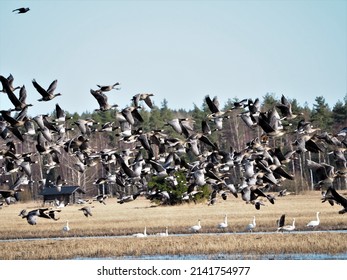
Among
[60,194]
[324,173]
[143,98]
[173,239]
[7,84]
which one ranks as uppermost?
[7,84]

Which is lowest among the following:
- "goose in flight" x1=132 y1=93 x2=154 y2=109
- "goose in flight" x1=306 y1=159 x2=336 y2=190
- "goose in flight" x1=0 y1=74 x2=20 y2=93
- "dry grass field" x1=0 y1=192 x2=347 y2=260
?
"dry grass field" x1=0 y1=192 x2=347 y2=260

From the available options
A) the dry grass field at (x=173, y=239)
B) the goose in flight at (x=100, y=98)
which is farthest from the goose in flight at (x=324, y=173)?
the goose in flight at (x=100, y=98)

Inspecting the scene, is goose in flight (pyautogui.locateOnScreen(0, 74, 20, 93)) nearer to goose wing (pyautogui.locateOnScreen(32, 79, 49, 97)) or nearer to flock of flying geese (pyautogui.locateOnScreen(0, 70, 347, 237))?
flock of flying geese (pyautogui.locateOnScreen(0, 70, 347, 237))

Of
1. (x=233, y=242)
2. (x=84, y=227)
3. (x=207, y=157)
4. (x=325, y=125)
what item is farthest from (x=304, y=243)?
(x=325, y=125)

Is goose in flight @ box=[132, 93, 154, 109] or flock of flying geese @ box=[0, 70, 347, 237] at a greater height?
goose in flight @ box=[132, 93, 154, 109]

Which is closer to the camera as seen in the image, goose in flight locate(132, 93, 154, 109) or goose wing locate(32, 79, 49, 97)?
goose wing locate(32, 79, 49, 97)

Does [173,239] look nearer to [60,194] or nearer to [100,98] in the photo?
[100,98]

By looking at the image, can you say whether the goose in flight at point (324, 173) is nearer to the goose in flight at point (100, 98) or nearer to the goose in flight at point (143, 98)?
the goose in flight at point (143, 98)

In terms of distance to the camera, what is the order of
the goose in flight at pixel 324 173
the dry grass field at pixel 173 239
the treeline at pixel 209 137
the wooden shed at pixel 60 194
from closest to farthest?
the goose in flight at pixel 324 173, the dry grass field at pixel 173 239, the wooden shed at pixel 60 194, the treeline at pixel 209 137

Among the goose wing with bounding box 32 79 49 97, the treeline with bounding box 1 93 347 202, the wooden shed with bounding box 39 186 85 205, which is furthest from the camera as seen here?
the treeline with bounding box 1 93 347 202

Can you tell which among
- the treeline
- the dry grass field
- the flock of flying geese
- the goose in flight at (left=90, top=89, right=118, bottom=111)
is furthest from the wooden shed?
the goose in flight at (left=90, top=89, right=118, bottom=111)

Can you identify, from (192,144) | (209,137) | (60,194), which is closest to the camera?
(192,144)

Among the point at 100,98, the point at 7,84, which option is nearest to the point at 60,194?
the point at 100,98
